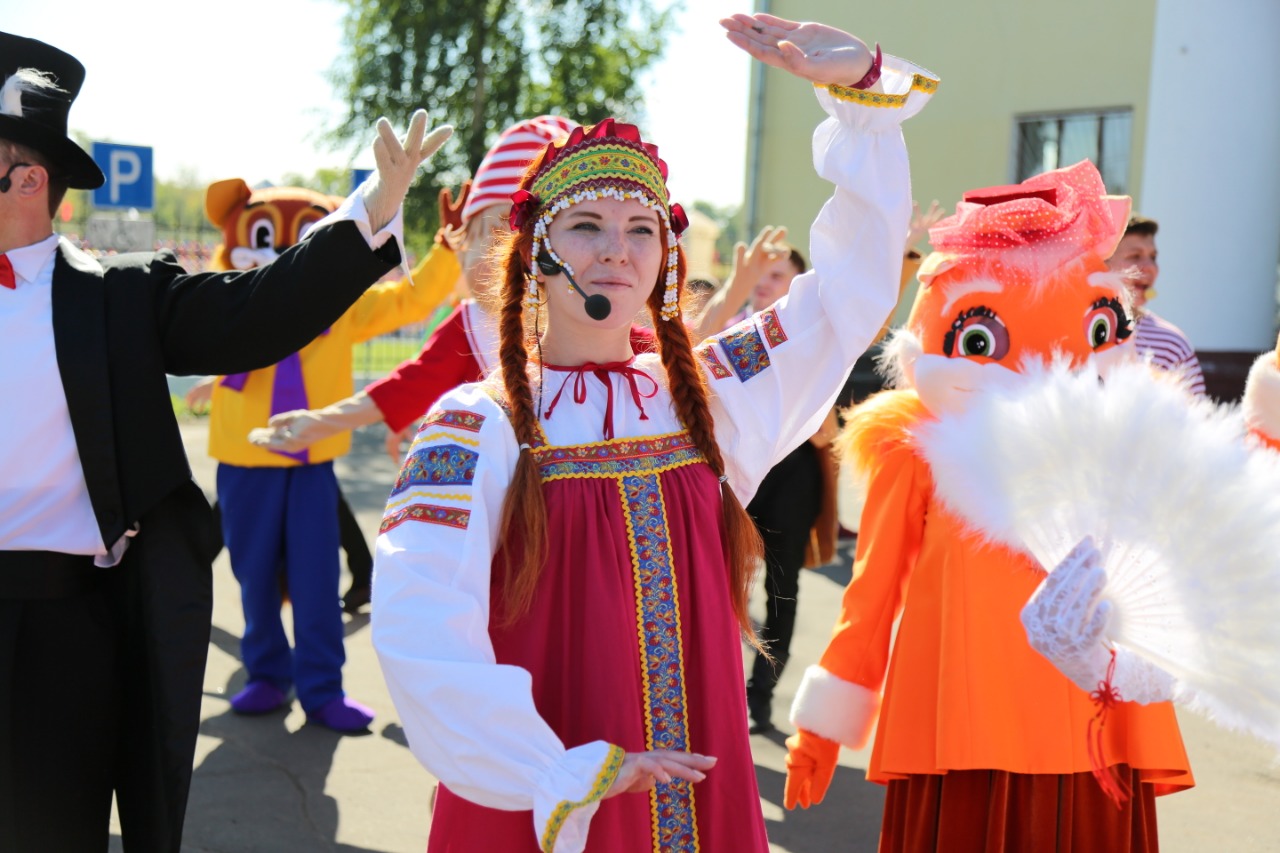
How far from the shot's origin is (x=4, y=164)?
100 inches

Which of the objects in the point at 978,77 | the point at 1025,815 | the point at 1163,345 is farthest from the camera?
the point at 978,77

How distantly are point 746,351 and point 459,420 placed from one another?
60 centimetres

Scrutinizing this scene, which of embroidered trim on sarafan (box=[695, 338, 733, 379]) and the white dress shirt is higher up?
embroidered trim on sarafan (box=[695, 338, 733, 379])

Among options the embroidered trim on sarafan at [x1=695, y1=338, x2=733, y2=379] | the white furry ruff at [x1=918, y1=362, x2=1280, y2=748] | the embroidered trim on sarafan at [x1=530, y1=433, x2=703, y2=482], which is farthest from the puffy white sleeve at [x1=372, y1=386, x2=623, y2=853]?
the white furry ruff at [x1=918, y1=362, x2=1280, y2=748]

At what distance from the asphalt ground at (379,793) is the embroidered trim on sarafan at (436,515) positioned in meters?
1.97

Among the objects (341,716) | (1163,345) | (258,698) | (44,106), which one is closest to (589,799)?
(44,106)

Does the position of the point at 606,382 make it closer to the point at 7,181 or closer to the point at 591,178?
the point at 591,178

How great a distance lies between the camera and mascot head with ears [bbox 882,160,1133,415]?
2982mm

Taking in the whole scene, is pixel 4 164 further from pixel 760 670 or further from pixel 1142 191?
pixel 1142 191

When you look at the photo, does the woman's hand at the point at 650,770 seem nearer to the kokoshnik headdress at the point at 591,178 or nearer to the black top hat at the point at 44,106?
the kokoshnik headdress at the point at 591,178

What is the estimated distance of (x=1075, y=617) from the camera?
1992 mm

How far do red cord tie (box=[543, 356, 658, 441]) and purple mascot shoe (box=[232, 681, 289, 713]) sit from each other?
3323mm

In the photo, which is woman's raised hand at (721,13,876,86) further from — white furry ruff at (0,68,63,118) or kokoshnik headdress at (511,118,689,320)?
white furry ruff at (0,68,63,118)

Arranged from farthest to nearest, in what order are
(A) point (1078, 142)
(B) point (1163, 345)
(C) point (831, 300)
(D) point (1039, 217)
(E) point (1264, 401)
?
(A) point (1078, 142) → (B) point (1163, 345) → (E) point (1264, 401) → (D) point (1039, 217) → (C) point (831, 300)
